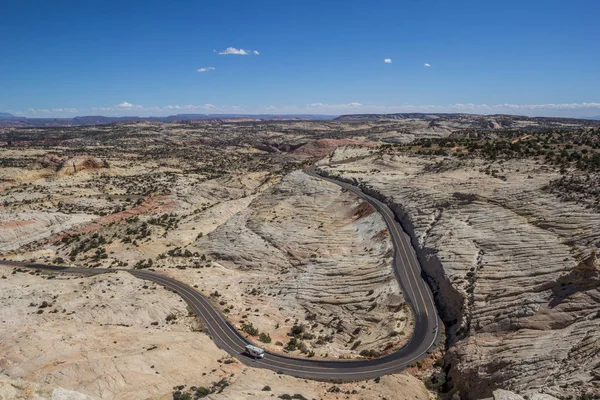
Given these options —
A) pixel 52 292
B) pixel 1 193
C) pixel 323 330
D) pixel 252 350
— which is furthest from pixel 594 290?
pixel 1 193

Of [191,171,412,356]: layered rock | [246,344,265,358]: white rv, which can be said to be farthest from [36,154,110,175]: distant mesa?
[246,344,265,358]: white rv

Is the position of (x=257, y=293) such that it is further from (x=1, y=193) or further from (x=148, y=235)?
(x=1, y=193)

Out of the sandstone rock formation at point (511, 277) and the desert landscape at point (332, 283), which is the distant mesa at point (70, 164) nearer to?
the desert landscape at point (332, 283)

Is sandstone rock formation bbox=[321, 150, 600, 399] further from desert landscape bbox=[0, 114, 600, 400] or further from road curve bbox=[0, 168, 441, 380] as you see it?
road curve bbox=[0, 168, 441, 380]

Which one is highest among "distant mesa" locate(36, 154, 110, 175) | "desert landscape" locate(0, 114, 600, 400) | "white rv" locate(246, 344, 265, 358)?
"distant mesa" locate(36, 154, 110, 175)

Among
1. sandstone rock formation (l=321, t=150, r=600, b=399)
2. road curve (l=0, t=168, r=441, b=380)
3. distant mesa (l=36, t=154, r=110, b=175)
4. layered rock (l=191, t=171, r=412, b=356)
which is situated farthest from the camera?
distant mesa (l=36, t=154, r=110, b=175)
